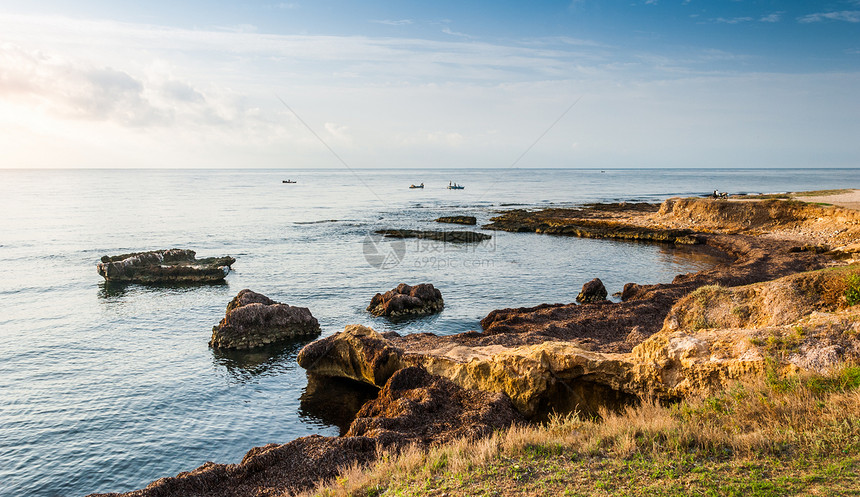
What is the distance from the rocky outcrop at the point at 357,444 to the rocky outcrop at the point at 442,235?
40158 mm

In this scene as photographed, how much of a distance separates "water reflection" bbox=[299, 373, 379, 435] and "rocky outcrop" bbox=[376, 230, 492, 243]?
120 ft

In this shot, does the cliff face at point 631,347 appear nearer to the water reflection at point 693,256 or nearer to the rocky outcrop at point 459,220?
the water reflection at point 693,256

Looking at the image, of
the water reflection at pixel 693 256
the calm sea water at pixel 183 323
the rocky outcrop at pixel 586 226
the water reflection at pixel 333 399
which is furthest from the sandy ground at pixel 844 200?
the water reflection at pixel 333 399

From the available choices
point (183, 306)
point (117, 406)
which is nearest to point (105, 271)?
point (183, 306)

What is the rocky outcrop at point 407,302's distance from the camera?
2566 cm

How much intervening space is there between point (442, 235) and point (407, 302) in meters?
30.2

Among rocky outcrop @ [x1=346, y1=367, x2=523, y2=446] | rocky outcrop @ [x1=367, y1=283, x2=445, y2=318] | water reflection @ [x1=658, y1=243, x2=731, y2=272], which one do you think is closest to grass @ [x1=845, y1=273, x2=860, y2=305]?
rocky outcrop @ [x1=346, y1=367, x2=523, y2=446]

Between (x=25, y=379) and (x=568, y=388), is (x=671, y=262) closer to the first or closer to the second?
(x=568, y=388)

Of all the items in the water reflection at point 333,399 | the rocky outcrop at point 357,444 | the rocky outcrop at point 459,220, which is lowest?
the water reflection at point 333,399

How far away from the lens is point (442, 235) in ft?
183

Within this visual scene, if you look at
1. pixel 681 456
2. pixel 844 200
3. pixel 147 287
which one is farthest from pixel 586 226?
pixel 681 456

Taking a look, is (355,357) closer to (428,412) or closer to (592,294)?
(428,412)

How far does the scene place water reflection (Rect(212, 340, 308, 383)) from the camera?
18.8 m

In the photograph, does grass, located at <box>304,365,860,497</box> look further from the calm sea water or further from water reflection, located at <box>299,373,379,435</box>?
the calm sea water
